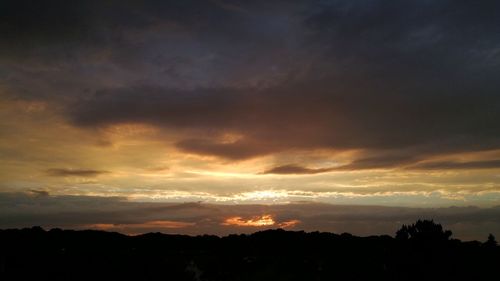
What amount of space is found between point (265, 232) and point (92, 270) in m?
17.7

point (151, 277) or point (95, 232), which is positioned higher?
point (95, 232)

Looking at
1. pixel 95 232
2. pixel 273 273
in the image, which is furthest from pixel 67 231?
pixel 273 273

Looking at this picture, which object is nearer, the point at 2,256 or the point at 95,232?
the point at 2,256

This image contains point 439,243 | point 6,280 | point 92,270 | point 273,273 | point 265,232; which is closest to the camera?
point 6,280

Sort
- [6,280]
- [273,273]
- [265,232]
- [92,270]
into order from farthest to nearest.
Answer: [265,232] < [273,273] < [92,270] < [6,280]

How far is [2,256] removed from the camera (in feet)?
97.2

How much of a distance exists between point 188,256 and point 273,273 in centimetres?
654

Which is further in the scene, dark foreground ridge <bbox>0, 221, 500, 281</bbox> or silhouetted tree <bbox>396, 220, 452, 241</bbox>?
silhouetted tree <bbox>396, 220, 452, 241</bbox>

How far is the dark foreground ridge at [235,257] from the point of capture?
30969 millimetres

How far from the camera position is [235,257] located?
3681cm

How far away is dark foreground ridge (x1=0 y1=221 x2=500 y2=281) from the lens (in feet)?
102

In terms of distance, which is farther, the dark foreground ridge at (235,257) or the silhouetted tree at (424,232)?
the silhouetted tree at (424,232)

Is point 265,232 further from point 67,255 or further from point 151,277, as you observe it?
point 67,255

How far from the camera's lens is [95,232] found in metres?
38.5
